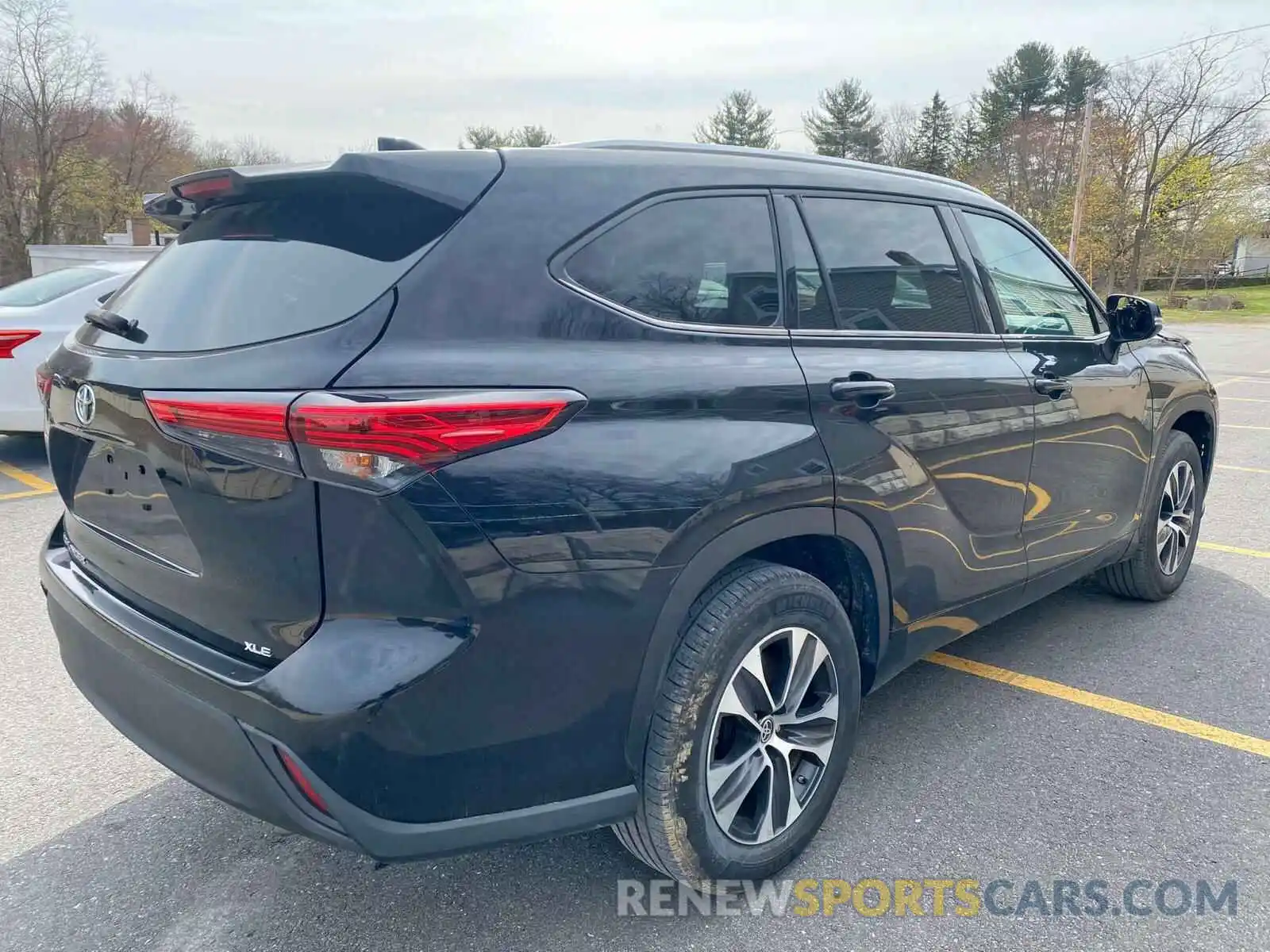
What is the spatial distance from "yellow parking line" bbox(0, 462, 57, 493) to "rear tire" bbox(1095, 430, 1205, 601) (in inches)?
264

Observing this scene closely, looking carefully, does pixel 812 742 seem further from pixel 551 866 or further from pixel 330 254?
pixel 330 254

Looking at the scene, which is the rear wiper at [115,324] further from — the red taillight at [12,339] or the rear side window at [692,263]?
the red taillight at [12,339]

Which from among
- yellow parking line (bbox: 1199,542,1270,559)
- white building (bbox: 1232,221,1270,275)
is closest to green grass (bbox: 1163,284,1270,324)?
white building (bbox: 1232,221,1270,275)

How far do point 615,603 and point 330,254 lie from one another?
946 mm

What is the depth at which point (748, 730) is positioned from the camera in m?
2.26

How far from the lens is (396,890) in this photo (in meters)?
2.35

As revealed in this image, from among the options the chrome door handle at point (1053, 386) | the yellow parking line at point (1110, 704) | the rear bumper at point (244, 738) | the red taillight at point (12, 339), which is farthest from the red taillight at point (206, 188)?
the red taillight at point (12, 339)

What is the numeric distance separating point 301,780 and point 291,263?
1071 millimetres

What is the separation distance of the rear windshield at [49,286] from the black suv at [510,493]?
5.18m

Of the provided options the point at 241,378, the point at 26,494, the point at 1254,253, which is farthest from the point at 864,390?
the point at 1254,253

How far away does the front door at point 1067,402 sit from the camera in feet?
10.6

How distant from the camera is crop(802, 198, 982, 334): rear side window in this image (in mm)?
2617

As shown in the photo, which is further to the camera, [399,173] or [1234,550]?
[1234,550]

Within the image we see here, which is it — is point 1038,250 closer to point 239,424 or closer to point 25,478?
point 239,424
